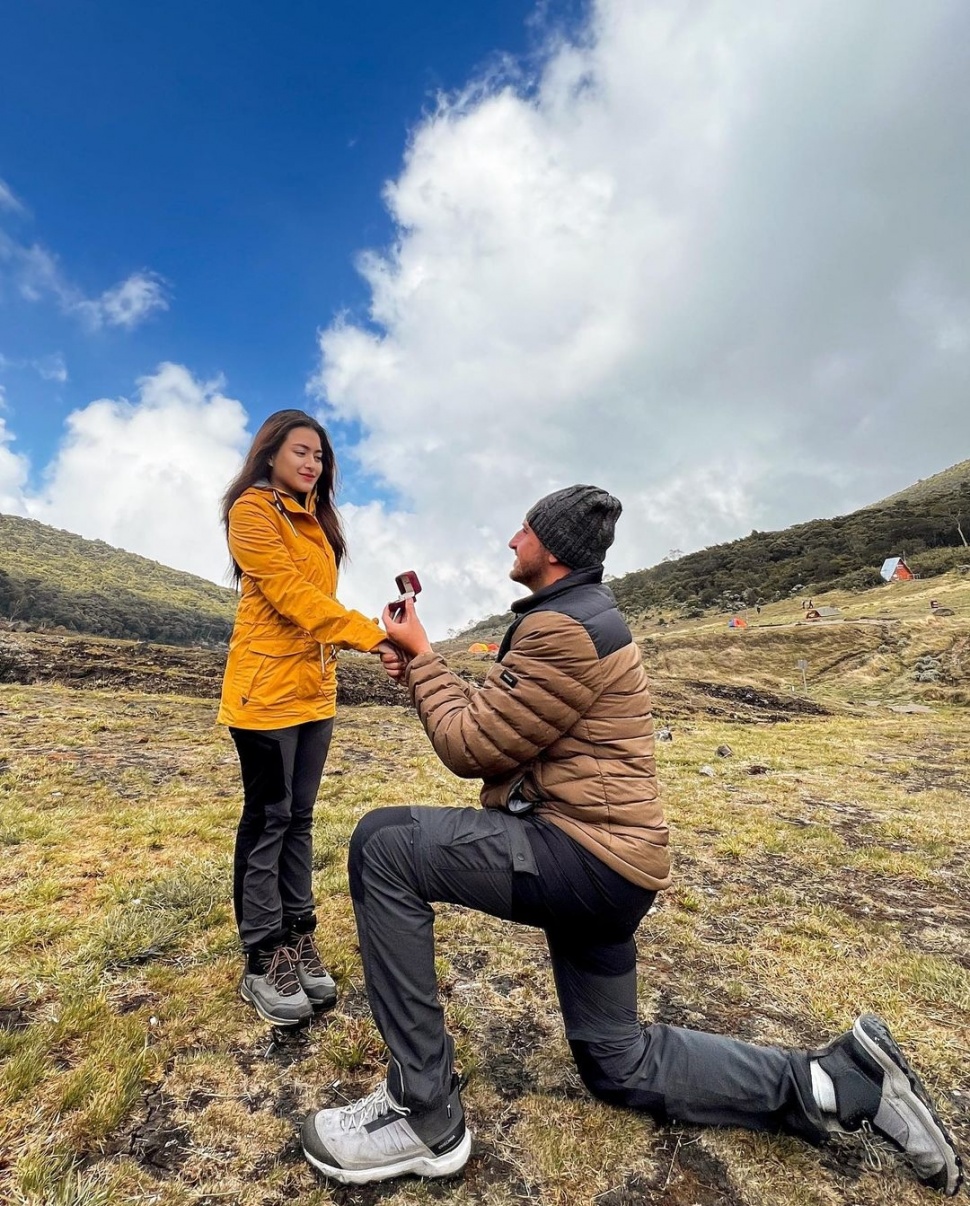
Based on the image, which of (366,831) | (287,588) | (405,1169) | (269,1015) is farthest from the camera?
(287,588)

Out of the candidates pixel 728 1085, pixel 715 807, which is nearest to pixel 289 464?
pixel 728 1085

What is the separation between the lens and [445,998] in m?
3.86

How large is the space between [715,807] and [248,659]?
24.2 ft

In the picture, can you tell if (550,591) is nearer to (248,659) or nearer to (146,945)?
(248,659)

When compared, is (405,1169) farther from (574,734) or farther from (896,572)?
(896,572)

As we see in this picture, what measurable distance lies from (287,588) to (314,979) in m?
2.46

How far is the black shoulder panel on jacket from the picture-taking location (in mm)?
2650

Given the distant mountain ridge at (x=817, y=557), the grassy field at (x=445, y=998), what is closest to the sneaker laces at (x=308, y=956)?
the grassy field at (x=445, y=998)

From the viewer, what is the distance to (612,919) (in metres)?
2.61

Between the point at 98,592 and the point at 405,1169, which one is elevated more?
the point at 98,592

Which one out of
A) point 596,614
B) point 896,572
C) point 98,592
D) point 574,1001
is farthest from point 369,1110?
point 98,592

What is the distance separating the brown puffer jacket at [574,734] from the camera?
2.57 m

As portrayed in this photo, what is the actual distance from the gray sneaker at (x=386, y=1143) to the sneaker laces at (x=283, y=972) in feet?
3.26

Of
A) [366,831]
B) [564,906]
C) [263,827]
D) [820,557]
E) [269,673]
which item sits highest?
[820,557]
